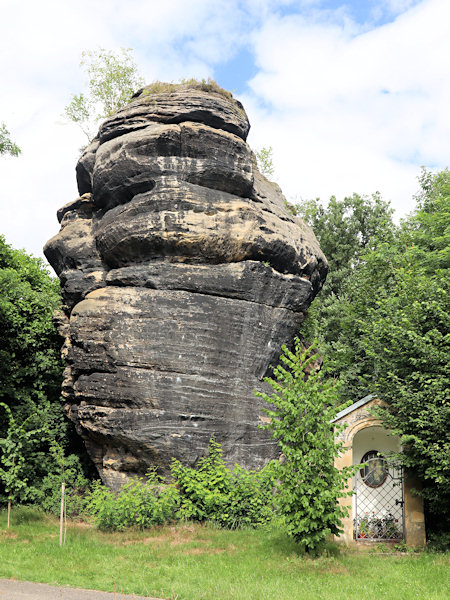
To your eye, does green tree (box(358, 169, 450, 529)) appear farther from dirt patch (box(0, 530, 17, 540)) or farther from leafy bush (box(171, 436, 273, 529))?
dirt patch (box(0, 530, 17, 540))

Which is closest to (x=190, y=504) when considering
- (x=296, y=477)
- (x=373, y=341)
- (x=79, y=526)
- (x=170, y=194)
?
(x=79, y=526)

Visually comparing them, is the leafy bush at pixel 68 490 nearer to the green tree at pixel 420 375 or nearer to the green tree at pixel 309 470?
the green tree at pixel 309 470

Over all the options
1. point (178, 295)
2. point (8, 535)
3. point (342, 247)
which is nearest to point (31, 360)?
point (8, 535)

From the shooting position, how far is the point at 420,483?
1421 centimetres

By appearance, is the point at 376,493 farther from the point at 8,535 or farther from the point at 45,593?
the point at 8,535

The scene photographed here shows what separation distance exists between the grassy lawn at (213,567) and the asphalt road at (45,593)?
30cm

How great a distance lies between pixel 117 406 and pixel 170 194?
22.9ft

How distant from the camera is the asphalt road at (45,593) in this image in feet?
31.7

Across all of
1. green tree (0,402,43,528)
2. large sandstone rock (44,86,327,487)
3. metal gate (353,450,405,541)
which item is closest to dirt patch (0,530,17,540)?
green tree (0,402,43,528)

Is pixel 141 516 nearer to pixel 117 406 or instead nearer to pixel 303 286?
pixel 117 406

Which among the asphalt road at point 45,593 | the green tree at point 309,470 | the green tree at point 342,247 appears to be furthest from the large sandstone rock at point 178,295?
the green tree at point 342,247

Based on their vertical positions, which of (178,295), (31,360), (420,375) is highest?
(178,295)

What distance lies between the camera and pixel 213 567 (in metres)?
11.6

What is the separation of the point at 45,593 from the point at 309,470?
5.94 m
